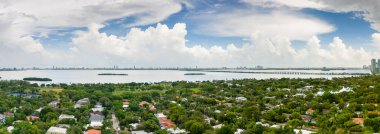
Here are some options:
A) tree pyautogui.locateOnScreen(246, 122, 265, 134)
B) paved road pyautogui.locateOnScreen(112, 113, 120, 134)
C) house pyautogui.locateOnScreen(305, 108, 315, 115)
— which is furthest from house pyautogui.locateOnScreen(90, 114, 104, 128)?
house pyautogui.locateOnScreen(305, 108, 315, 115)

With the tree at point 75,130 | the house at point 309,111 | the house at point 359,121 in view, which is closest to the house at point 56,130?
the tree at point 75,130

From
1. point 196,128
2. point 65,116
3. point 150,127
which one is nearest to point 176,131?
point 196,128

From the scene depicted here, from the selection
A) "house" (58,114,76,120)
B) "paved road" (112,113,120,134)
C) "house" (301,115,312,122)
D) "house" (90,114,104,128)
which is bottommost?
"paved road" (112,113,120,134)

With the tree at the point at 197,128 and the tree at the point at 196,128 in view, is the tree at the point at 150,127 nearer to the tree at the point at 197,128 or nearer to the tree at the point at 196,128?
the tree at the point at 196,128

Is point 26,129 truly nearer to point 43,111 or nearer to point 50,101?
point 43,111

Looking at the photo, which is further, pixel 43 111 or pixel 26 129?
pixel 43 111

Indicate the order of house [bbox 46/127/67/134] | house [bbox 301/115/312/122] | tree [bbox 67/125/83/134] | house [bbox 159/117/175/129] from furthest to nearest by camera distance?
house [bbox 301/115/312/122] < house [bbox 159/117/175/129] < house [bbox 46/127/67/134] < tree [bbox 67/125/83/134]

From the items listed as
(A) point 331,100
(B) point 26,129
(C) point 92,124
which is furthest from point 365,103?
(B) point 26,129

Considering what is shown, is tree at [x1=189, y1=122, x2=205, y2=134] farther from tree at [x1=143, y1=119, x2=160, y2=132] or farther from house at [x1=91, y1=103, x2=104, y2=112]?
house at [x1=91, y1=103, x2=104, y2=112]
